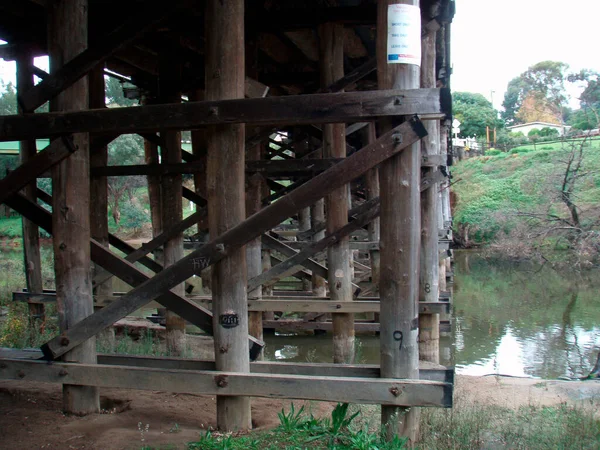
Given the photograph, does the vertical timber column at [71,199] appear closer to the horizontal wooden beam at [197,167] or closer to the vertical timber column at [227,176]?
the vertical timber column at [227,176]

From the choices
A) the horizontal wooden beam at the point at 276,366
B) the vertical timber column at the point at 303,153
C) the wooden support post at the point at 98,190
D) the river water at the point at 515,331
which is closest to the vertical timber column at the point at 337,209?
the river water at the point at 515,331

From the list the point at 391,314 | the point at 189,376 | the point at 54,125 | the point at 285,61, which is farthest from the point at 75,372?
the point at 285,61

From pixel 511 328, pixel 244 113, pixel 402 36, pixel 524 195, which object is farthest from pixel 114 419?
pixel 524 195

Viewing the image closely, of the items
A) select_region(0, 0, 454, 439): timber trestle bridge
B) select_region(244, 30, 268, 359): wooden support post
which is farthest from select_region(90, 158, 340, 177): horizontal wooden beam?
select_region(0, 0, 454, 439): timber trestle bridge

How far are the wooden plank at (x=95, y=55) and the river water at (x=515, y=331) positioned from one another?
5.32 metres

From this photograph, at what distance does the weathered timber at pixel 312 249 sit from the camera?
264 inches

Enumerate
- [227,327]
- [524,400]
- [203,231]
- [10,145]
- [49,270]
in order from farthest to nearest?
1. [10,145]
2. [49,270]
3. [203,231]
4. [524,400]
5. [227,327]

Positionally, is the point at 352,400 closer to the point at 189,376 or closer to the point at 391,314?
the point at 391,314

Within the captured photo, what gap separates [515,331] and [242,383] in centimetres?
1028

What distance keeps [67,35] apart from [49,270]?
15006 mm

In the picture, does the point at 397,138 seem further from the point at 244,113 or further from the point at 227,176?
the point at 227,176

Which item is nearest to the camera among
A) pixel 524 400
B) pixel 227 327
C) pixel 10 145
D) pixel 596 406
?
pixel 227 327

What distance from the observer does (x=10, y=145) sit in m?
27.8

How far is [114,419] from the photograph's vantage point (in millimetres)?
4145
